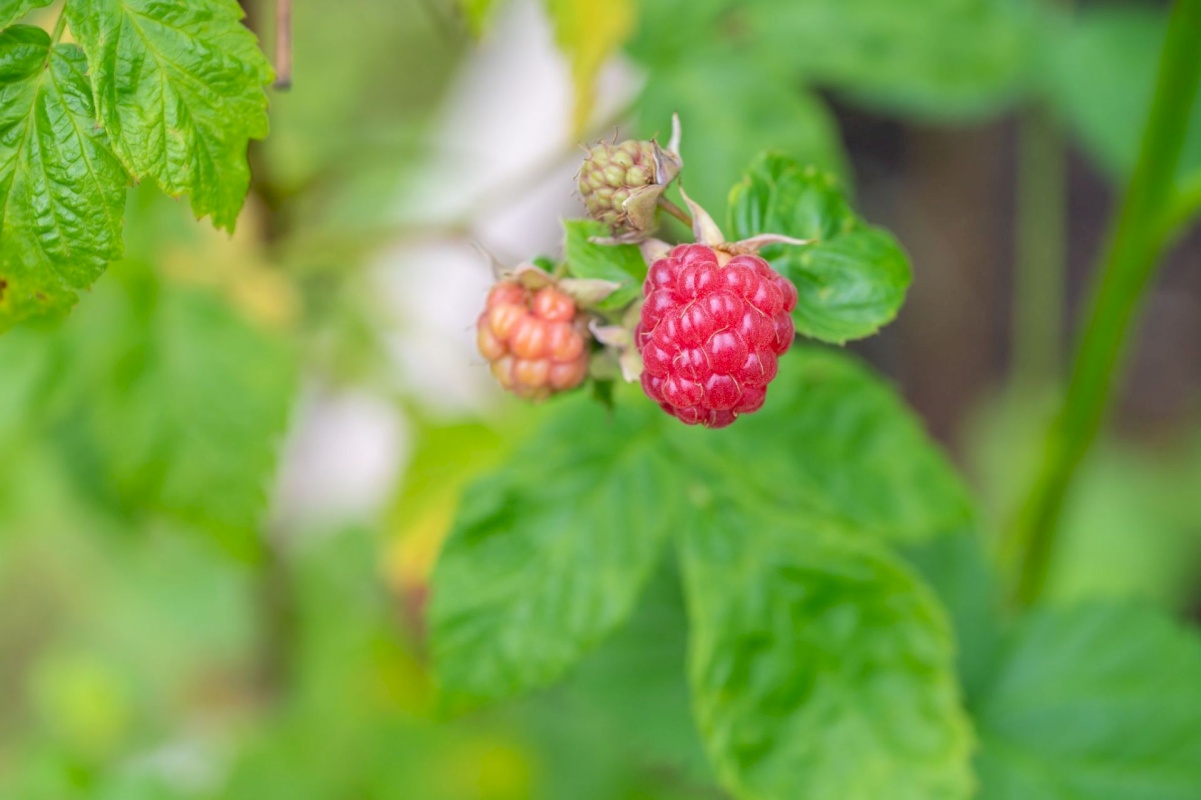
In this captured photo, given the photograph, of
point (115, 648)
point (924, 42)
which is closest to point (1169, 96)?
point (924, 42)

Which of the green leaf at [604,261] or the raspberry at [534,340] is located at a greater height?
the green leaf at [604,261]

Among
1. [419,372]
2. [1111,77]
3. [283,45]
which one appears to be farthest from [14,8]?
[1111,77]

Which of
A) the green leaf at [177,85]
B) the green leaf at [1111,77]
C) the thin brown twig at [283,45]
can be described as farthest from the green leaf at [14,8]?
the green leaf at [1111,77]

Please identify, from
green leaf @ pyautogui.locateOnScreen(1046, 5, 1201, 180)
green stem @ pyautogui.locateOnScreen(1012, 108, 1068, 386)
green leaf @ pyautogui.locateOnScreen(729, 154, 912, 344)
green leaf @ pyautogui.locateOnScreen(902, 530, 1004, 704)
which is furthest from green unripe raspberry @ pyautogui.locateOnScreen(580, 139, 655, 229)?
green stem @ pyautogui.locateOnScreen(1012, 108, 1068, 386)

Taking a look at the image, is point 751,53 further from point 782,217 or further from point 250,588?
point 250,588

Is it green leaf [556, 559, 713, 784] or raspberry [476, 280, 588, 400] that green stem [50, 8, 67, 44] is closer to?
raspberry [476, 280, 588, 400]

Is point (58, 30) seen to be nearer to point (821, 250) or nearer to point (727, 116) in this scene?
point (821, 250)

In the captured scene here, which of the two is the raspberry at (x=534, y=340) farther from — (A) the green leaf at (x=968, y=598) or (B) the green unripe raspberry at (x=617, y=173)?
(A) the green leaf at (x=968, y=598)
